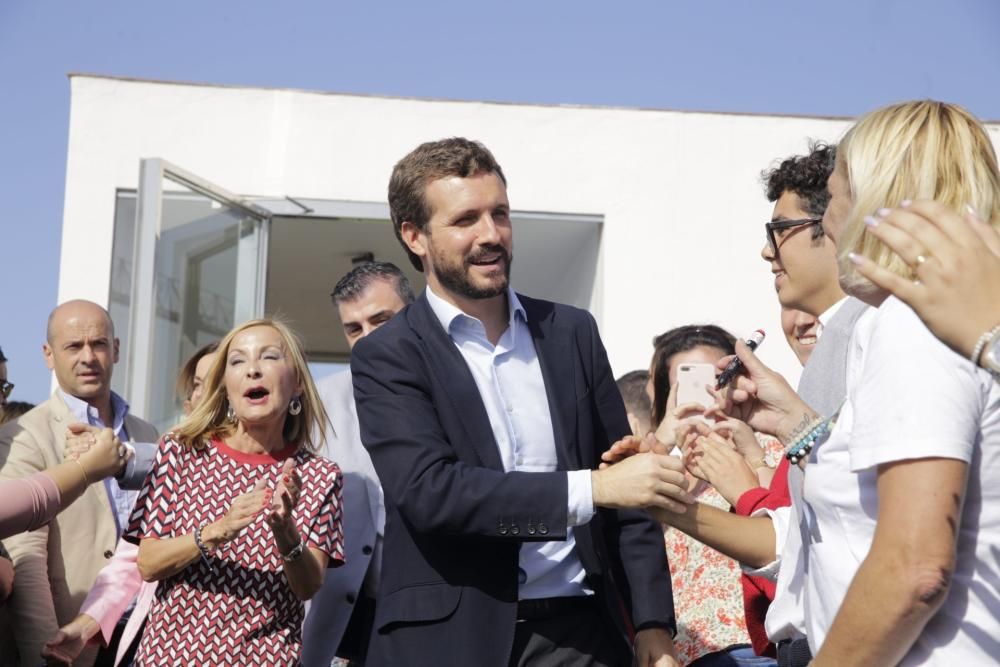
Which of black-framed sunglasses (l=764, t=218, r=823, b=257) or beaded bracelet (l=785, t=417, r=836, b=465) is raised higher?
black-framed sunglasses (l=764, t=218, r=823, b=257)

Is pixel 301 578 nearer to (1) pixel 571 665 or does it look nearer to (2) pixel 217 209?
(1) pixel 571 665

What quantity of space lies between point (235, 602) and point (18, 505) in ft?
2.55

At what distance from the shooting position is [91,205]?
8992mm

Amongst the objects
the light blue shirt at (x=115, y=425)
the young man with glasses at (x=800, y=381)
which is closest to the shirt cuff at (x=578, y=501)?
the young man with glasses at (x=800, y=381)

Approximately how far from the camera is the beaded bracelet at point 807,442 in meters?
2.01

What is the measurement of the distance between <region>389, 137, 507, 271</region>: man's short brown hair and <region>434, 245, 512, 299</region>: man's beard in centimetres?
18

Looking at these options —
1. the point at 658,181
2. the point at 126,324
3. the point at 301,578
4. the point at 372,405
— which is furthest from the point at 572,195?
the point at 372,405

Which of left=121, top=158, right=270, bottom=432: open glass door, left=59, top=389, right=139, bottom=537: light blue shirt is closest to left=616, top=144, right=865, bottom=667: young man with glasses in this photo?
left=59, top=389, right=139, bottom=537: light blue shirt

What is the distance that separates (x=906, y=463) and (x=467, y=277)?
1.56 m

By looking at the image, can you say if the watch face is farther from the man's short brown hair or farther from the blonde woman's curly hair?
the man's short brown hair

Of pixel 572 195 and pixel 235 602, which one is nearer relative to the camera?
pixel 235 602

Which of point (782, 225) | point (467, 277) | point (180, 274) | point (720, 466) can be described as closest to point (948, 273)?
point (720, 466)

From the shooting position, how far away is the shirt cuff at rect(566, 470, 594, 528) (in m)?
2.60

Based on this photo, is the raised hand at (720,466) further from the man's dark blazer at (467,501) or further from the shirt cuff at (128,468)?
the shirt cuff at (128,468)
